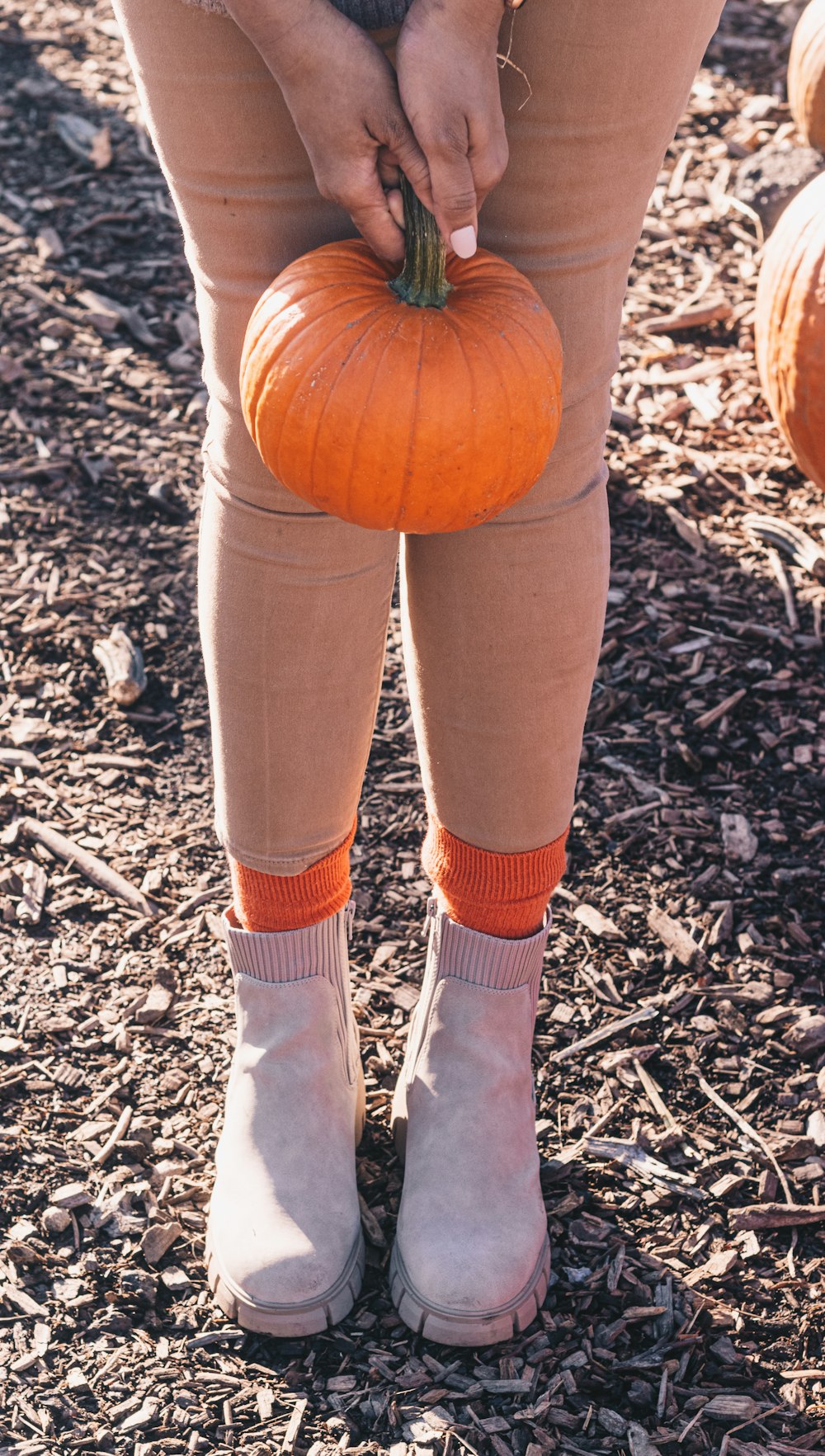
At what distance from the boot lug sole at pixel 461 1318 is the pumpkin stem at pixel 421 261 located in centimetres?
117

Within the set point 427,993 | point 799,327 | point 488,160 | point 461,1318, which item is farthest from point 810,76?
point 461,1318

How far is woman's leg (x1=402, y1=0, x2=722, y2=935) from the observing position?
1.23m

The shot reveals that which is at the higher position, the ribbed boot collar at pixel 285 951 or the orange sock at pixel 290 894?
the orange sock at pixel 290 894

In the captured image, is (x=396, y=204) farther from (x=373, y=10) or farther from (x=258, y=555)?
(x=258, y=555)

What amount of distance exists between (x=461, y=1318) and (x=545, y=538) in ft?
3.15

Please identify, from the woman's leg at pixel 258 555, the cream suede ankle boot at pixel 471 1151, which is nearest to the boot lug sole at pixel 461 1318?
the cream suede ankle boot at pixel 471 1151

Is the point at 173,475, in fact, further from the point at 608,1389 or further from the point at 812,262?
the point at 608,1389

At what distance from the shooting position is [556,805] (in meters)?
1.63

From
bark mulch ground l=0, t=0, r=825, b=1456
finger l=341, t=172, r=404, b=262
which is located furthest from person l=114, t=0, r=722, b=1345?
bark mulch ground l=0, t=0, r=825, b=1456

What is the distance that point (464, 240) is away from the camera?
120cm

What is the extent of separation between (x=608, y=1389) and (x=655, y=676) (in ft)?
4.54

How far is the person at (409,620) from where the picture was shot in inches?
46.8

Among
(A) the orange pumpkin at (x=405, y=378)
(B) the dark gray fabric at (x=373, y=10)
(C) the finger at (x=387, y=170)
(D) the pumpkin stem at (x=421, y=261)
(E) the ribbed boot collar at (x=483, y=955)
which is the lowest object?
(E) the ribbed boot collar at (x=483, y=955)

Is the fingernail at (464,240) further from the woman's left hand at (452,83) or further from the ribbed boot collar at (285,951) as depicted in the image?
the ribbed boot collar at (285,951)
